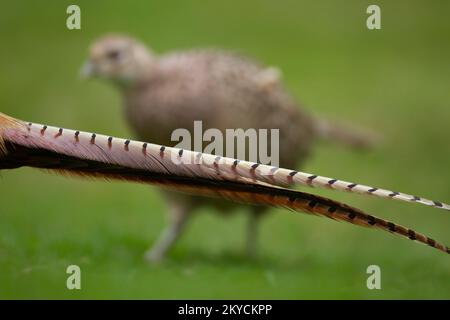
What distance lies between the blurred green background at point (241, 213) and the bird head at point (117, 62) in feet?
4.23

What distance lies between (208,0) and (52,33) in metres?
2.29

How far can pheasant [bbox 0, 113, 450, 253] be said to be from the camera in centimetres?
376

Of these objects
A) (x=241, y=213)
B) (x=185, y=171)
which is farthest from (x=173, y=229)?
(x=185, y=171)

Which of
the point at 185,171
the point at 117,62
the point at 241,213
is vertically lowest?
the point at 185,171

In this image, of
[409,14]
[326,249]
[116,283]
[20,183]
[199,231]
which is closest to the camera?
[116,283]

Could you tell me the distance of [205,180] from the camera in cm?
397

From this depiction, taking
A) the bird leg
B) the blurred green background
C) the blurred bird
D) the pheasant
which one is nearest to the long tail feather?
the pheasant

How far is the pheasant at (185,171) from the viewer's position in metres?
3.76

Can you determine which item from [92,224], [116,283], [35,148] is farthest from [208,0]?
[35,148]

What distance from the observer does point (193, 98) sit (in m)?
6.41

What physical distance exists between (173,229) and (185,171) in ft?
8.81

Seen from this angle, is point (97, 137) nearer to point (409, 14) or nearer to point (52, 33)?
point (52, 33)

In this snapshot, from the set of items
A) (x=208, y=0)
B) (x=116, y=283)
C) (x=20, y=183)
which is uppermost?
(x=208, y=0)

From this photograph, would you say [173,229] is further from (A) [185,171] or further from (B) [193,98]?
(A) [185,171]
